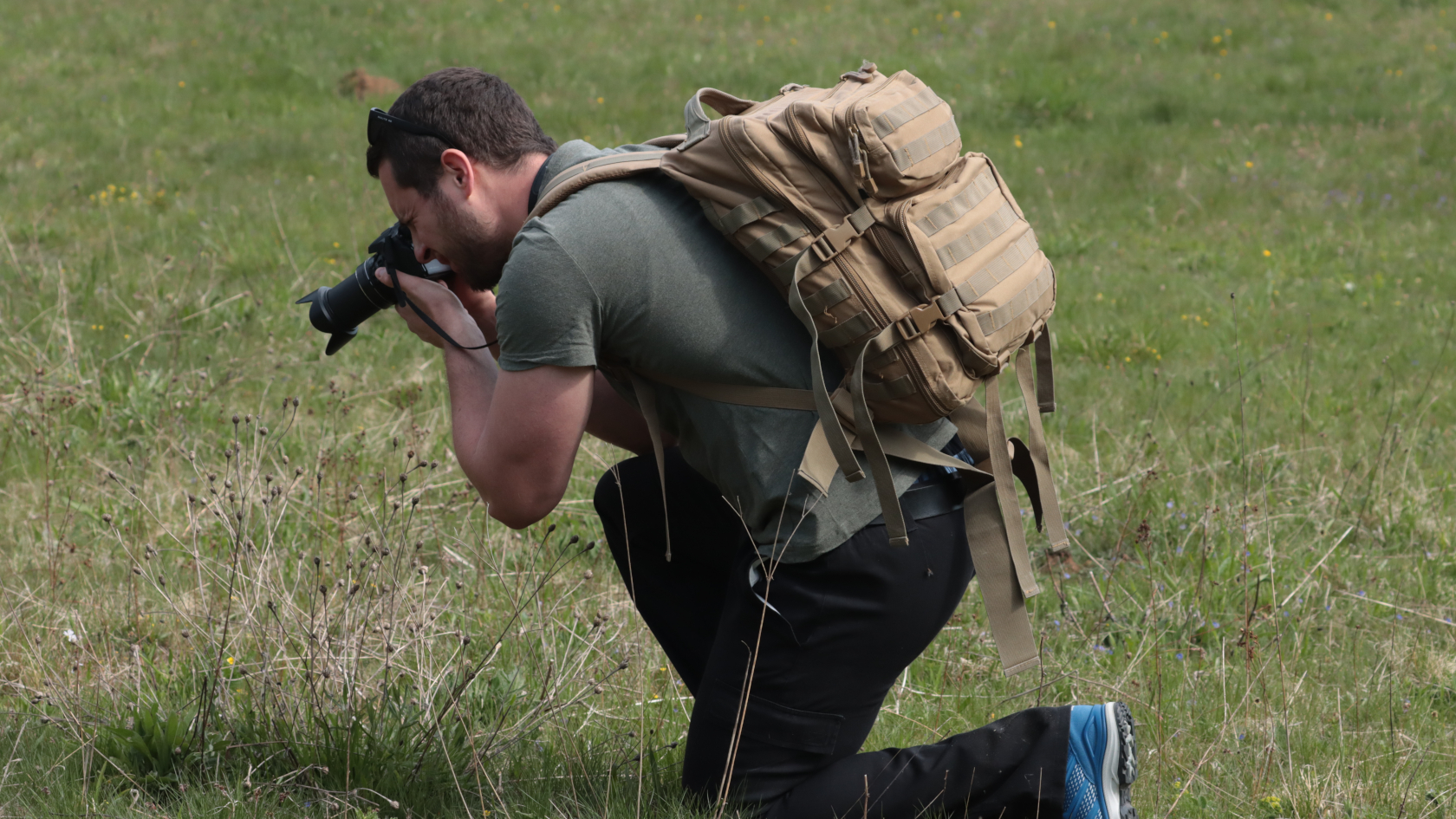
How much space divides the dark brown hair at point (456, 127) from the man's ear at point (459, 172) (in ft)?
0.06

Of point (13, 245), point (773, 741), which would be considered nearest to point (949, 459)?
point (773, 741)

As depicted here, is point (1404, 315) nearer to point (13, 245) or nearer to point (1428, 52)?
point (1428, 52)

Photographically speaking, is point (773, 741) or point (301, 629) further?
point (301, 629)

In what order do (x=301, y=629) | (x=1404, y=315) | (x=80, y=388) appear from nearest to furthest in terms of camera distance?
(x=301, y=629)
(x=80, y=388)
(x=1404, y=315)

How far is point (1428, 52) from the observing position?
1166 centimetres

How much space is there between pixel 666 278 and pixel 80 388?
3.86 m

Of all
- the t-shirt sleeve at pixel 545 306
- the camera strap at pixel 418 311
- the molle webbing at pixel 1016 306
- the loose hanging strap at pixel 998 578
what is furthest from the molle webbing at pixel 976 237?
the camera strap at pixel 418 311

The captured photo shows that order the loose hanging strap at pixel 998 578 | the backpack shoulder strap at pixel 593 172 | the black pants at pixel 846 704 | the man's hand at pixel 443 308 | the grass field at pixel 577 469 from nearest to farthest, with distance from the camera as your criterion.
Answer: the backpack shoulder strap at pixel 593 172 < the black pants at pixel 846 704 < the loose hanging strap at pixel 998 578 < the man's hand at pixel 443 308 < the grass field at pixel 577 469

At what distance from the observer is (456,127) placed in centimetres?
262

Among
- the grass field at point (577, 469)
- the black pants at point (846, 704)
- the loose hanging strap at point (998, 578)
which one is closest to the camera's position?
the black pants at point (846, 704)

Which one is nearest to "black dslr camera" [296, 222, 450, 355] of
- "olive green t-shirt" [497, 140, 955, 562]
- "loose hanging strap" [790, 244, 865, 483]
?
"olive green t-shirt" [497, 140, 955, 562]

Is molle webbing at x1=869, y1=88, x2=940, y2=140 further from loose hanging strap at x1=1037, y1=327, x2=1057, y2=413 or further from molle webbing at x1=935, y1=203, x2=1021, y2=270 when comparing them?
loose hanging strap at x1=1037, y1=327, x2=1057, y2=413

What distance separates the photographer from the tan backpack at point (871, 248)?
2.32m

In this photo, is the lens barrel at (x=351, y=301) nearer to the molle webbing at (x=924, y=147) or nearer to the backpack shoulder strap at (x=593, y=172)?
the backpack shoulder strap at (x=593, y=172)
